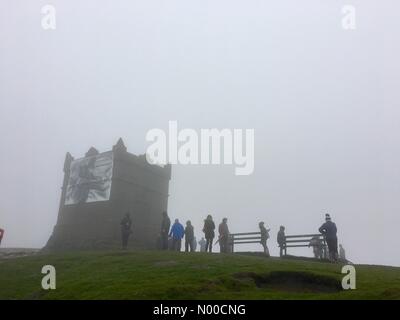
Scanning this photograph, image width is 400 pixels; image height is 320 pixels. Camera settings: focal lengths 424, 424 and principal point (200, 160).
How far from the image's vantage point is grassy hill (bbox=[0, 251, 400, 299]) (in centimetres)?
1249

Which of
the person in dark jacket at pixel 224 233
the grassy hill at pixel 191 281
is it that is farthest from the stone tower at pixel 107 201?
the grassy hill at pixel 191 281

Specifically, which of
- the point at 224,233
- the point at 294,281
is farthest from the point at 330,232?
the point at 224,233

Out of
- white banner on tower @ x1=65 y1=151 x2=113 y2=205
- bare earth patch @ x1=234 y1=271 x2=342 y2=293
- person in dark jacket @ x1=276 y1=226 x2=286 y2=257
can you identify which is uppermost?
white banner on tower @ x1=65 y1=151 x2=113 y2=205

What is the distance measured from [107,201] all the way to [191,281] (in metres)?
23.8

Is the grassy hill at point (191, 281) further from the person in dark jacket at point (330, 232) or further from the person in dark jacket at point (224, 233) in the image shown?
the person in dark jacket at point (224, 233)

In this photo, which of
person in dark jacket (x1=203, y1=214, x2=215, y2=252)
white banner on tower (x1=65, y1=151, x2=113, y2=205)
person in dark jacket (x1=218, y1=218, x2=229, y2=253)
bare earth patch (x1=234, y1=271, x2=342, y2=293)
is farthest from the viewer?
white banner on tower (x1=65, y1=151, x2=113, y2=205)

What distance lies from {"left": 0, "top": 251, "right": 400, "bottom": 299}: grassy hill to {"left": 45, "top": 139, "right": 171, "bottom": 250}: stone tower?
14.8 metres

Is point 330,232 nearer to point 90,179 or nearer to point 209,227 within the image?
point 209,227

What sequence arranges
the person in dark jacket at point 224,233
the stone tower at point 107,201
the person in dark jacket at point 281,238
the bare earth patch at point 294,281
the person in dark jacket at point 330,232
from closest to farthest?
the bare earth patch at point 294,281
the person in dark jacket at point 330,232
the person in dark jacket at point 224,233
the person in dark jacket at point 281,238
the stone tower at point 107,201

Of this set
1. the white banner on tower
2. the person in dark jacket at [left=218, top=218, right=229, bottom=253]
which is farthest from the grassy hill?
the white banner on tower

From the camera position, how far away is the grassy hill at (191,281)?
1249cm

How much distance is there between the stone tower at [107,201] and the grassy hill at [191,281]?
14.8 metres

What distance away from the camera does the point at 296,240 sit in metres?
25.9

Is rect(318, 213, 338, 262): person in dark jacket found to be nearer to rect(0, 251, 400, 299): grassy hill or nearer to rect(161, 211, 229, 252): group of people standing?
rect(0, 251, 400, 299): grassy hill
